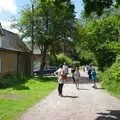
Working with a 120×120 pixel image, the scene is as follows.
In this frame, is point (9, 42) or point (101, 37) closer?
point (9, 42)

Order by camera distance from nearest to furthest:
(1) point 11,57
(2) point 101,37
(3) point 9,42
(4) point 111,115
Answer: (4) point 111,115
(1) point 11,57
(3) point 9,42
(2) point 101,37

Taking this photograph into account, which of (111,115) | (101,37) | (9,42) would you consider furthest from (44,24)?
(111,115)

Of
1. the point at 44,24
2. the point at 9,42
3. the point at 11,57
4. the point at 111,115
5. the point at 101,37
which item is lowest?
the point at 111,115

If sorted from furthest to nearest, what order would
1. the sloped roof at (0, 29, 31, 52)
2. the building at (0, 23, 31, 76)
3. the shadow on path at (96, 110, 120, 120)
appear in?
1. the sloped roof at (0, 29, 31, 52)
2. the building at (0, 23, 31, 76)
3. the shadow on path at (96, 110, 120, 120)

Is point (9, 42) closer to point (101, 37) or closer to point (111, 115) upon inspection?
point (101, 37)

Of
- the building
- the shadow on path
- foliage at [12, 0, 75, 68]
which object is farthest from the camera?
foliage at [12, 0, 75, 68]

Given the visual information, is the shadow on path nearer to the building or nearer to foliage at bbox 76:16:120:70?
the building

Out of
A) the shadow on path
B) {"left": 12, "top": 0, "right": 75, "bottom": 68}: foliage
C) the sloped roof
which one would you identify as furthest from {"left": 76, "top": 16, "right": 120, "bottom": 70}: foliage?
the shadow on path

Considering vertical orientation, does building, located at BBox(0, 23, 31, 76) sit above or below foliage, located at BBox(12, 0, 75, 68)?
below

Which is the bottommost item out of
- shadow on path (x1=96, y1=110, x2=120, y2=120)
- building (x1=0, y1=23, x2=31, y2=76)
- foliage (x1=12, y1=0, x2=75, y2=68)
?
shadow on path (x1=96, y1=110, x2=120, y2=120)

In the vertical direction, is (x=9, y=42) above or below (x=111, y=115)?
above

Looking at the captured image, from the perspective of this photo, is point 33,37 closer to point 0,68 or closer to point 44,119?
point 0,68

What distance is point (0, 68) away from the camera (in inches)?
1642

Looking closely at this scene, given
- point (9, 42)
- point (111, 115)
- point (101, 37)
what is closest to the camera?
point (111, 115)
